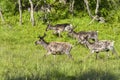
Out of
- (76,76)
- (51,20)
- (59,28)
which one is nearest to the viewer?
(76,76)

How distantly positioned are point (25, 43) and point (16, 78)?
53.9ft

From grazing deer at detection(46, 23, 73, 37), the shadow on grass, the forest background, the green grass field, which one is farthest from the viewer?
grazing deer at detection(46, 23, 73, 37)

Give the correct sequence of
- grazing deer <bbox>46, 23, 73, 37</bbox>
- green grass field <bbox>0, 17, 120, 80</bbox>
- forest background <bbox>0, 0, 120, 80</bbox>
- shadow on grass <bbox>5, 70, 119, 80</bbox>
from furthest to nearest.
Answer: grazing deer <bbox>46, 23, 73, 37</bbox>
forest background <bbox>0, 0, 120, 80</bbox>
green grass field <bbox>0, 17, 120, 80</bbox>
shadow on grass <bbox>5, 70, 119, 80</bbox>

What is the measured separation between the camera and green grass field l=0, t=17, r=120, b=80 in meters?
10.7

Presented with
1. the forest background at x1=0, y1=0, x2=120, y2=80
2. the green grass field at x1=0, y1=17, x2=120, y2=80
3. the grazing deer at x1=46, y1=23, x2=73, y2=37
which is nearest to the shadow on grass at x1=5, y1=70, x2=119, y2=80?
the green grass field at x1=0, y1=17, x2=120, y2=80

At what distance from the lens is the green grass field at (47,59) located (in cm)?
1072

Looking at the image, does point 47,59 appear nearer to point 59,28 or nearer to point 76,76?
point 76,76

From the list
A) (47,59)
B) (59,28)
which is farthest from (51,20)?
(47,59)

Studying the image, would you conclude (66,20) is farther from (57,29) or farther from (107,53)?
(107,53)

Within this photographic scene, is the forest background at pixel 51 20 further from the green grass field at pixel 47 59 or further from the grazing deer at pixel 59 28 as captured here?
the grazing deer at pixel 59 28

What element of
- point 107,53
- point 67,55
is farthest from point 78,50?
point 67,55

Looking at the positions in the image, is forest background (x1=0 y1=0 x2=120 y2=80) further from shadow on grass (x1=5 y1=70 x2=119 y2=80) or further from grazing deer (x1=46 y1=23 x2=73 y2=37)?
shadow on grass (x1=5 y1=70 x2=119 y2=80)

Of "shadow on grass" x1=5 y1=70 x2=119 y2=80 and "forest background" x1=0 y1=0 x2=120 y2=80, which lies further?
"forest background" x1=0 y1=0 x2=120 y2=80

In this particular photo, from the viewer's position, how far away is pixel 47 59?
17156 millimetres
